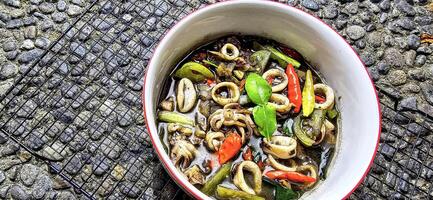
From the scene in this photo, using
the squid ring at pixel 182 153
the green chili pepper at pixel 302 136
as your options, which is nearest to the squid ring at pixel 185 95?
the squid ring at pixel 182 153

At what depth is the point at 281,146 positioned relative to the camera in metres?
1.54

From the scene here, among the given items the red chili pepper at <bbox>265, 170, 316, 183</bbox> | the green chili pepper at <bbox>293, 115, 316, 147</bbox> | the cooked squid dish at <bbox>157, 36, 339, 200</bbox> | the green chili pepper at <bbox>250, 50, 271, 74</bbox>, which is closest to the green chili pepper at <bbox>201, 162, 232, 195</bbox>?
the cooked squid dish at <bbox>157, 36, 339, 200</bbox>

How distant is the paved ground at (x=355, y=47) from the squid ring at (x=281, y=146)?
0.43m

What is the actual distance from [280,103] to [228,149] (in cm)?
23

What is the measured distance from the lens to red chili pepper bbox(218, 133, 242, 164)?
1.54 metres

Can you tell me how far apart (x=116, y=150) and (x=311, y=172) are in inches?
27.0

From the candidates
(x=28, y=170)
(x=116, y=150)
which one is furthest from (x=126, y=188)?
(x=28, y=170)

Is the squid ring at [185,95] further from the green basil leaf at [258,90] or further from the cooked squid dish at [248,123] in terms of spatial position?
the green basil leaf at [258,90]

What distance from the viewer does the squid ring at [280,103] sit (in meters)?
1.59

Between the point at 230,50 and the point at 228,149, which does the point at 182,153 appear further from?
the point at 230,50

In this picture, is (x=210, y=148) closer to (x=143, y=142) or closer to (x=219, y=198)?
(x=219, y=198)

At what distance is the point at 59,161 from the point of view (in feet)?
5.94

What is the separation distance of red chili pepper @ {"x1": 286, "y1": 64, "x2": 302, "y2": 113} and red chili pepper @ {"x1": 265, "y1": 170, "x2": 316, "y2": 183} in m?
0.20

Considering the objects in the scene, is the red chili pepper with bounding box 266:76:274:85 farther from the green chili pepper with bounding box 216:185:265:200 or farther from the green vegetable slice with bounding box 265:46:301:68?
the green chili pepper with bounding box 216:185:265:200
